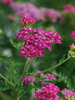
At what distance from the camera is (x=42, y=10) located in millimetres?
2551

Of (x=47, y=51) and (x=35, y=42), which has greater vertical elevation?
(x=47, y=51)

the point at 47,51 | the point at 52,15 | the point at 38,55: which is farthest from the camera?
the point at 52,15

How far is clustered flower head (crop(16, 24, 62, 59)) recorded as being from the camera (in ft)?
3.25

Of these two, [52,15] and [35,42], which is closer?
[35,42]

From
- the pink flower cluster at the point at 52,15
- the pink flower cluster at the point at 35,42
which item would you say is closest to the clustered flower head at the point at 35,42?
the pink flower cluster at the point at 35,42

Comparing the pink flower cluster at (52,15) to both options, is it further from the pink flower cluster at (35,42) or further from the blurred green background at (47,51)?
the pink flower cluster at (35,42)

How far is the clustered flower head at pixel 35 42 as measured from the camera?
99 cm

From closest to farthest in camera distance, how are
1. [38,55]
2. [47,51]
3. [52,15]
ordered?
1. [38,55]
2. [47,51]
3. [52,15]

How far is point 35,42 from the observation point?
1010mm

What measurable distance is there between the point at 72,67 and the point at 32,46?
3.65ft

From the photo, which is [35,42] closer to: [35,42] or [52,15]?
[35,42]

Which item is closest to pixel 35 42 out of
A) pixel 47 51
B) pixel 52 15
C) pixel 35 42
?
pixel 35 42

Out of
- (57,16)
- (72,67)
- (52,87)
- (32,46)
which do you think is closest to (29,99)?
(52,87)

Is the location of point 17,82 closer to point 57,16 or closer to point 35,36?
point 35,36
